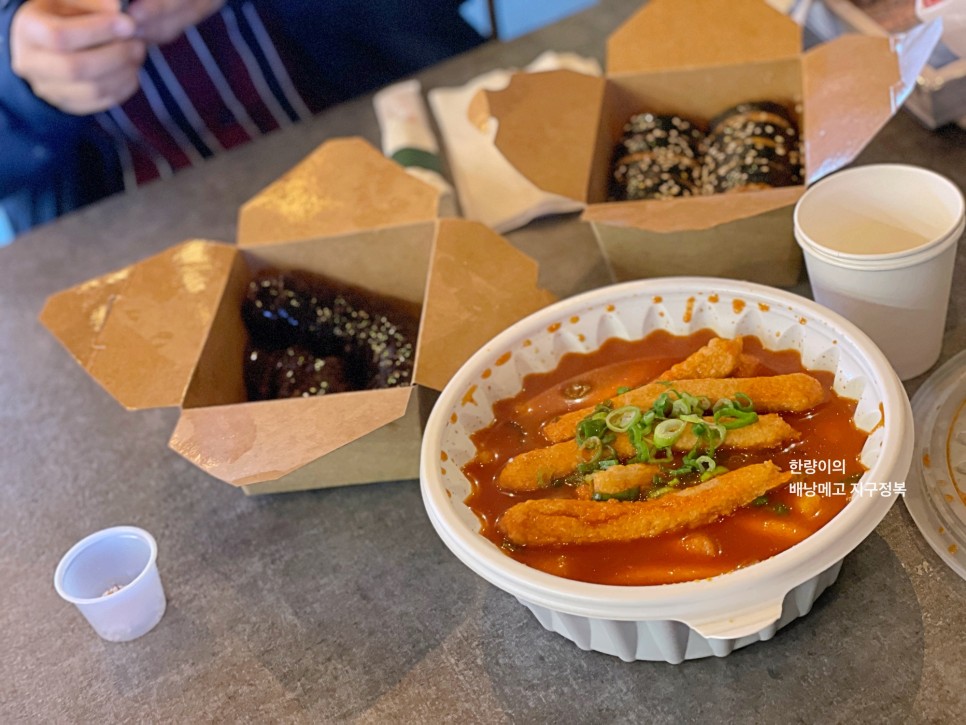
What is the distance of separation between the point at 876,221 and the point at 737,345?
1.10ft

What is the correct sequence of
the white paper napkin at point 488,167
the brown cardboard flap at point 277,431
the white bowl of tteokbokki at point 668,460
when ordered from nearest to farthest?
the white bowl of tteokbokki at point 668,460, the brown cardboard flap at point 277,431, the white paper napkin at point 488,167

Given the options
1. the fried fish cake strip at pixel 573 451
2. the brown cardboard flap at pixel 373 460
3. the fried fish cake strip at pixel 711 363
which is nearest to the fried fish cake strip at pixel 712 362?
the fried fish cake strip at pixel 711 363

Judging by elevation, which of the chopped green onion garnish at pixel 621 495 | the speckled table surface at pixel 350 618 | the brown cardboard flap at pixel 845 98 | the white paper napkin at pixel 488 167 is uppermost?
the brown cardboard flap at pixel 845 98

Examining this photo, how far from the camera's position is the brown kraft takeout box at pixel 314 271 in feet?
4.29

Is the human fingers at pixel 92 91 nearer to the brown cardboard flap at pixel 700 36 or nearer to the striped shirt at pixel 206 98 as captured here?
the striped shirt at pixel 206 98

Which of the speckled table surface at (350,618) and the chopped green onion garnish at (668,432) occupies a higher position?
the chopped green onion garnish at (668,432)

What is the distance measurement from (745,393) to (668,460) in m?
0.14

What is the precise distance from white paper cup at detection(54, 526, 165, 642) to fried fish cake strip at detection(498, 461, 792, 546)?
0.57 metres

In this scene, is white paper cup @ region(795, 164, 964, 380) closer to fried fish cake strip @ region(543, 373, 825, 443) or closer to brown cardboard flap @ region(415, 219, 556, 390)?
fried fish cake strip @ region(543, 373, 825, 443)

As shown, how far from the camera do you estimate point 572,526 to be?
43.4 inches

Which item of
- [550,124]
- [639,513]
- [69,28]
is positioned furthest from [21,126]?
[639,513]

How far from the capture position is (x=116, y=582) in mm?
1380

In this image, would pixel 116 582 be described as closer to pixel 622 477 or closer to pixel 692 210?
pixel 622 477

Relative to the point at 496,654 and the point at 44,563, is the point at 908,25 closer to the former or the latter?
the point at 496,654
